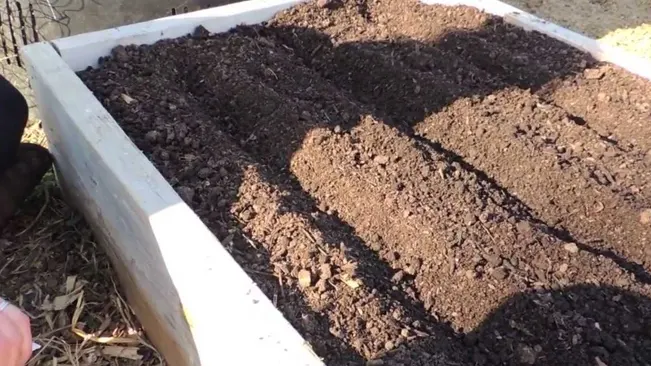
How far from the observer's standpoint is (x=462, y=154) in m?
2.06

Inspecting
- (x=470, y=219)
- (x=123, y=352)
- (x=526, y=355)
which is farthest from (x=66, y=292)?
(x=526, y=355)

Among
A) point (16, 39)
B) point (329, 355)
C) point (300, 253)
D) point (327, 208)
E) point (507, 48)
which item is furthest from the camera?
point (16, 39)

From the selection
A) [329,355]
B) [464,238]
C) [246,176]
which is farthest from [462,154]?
[329,355]

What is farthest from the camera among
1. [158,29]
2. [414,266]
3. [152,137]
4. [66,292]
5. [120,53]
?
[158,29]

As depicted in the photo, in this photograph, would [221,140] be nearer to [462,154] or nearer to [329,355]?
[462,154]

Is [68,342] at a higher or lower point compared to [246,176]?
lower

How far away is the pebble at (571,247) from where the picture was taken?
161 centimetres

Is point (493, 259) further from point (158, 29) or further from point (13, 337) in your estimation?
→ point (158, 29)

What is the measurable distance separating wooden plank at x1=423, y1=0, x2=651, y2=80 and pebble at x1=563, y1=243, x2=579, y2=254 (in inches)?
38.3

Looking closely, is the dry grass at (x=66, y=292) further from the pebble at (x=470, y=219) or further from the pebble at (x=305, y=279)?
the pebble at (x=470, y=219)

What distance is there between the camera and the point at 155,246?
1634mm

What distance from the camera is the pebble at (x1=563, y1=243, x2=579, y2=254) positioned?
5.27 feet

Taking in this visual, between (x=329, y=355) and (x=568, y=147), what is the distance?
1046 mm

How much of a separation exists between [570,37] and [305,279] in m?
1.60
